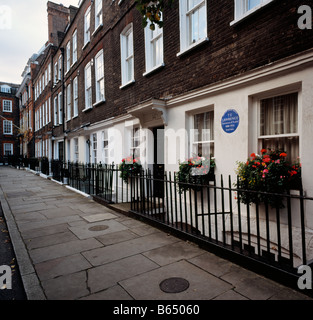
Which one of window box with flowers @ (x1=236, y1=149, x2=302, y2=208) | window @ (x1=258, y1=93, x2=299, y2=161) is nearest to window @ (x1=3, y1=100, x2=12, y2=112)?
window @ (x1=258, y1=93, x2=299, y2=161)

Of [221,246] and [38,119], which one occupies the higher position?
[38,119]

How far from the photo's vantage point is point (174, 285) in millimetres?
2902

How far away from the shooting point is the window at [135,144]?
872 centimetres

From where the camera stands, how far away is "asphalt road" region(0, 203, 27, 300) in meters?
2.90

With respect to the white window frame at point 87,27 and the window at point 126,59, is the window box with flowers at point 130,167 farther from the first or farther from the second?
the white window frame at point 87,27

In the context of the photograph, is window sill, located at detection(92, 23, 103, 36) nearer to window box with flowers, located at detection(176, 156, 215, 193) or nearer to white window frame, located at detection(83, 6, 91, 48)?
white window frame, located at detection(83, 6, 91, 48)

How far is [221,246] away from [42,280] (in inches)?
103

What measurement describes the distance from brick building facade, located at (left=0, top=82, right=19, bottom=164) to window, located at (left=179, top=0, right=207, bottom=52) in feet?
124

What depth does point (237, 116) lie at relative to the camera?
4898 millimetres

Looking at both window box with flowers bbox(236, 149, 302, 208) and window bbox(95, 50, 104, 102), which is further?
window bbox(95, 50, 104, 102)

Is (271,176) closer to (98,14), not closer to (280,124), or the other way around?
(280,124)
